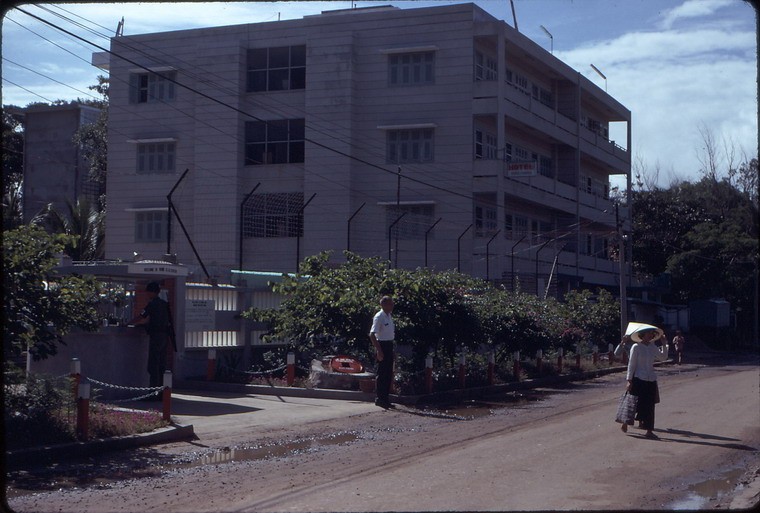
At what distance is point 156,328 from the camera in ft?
52.2

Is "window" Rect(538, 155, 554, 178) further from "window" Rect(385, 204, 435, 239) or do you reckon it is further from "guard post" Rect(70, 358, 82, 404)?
"guard post" Rect(70, 358, 82, 404)

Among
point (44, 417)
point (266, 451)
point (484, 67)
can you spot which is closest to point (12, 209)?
point (484, 67)

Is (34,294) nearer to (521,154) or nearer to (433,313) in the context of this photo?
(433,313)

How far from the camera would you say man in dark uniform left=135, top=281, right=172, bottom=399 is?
52.2ft

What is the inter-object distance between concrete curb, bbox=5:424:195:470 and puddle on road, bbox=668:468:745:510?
21.0ft

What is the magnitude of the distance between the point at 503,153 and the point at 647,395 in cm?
2759

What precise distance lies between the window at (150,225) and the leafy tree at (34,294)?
32.2m

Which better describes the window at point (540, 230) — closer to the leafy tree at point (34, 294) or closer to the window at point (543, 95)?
the window at point (543, 95)

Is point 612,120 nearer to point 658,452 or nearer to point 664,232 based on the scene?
point 664,232

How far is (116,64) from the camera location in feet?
144

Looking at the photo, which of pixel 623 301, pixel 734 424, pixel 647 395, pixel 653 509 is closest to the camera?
pixel 653 509

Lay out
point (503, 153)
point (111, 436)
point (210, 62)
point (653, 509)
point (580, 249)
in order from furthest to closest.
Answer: point (580, 249) → point (210, 62) → point (503, 153) → point (111, 436) → point (653, 509)

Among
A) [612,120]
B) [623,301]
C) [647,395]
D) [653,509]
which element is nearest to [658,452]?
[647,395]

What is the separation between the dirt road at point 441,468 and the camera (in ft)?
26.9
